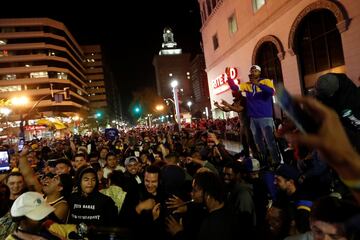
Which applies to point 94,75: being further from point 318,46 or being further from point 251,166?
point 251,166

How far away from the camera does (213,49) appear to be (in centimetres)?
3128

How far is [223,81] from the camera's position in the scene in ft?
90.7

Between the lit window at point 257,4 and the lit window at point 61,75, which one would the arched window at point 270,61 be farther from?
the lit window at point 61,75

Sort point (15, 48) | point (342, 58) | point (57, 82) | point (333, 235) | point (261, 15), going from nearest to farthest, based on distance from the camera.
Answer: point (333, 235)
point (342, 58)
point (261, 15)
point (15, 48)
point (57, 82)

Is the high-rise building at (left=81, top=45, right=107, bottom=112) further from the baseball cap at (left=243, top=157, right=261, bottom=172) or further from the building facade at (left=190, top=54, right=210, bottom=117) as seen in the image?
A: the baseball cap at (left=243, top=157, right=261, bottom=172)

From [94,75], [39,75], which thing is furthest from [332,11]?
[94,75]

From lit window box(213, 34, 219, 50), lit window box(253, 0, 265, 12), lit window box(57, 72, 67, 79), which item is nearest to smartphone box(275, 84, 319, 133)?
lit window box(253, 0, 265, 12)

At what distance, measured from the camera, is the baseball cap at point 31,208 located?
2895mm

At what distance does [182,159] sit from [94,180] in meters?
3.42

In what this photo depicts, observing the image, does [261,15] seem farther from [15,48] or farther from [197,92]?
[15,48]

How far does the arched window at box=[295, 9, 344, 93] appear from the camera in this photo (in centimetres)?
1417

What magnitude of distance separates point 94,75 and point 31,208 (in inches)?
4811

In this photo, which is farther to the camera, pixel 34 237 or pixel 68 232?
pixel 68 232

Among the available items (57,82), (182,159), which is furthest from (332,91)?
(57,82)
